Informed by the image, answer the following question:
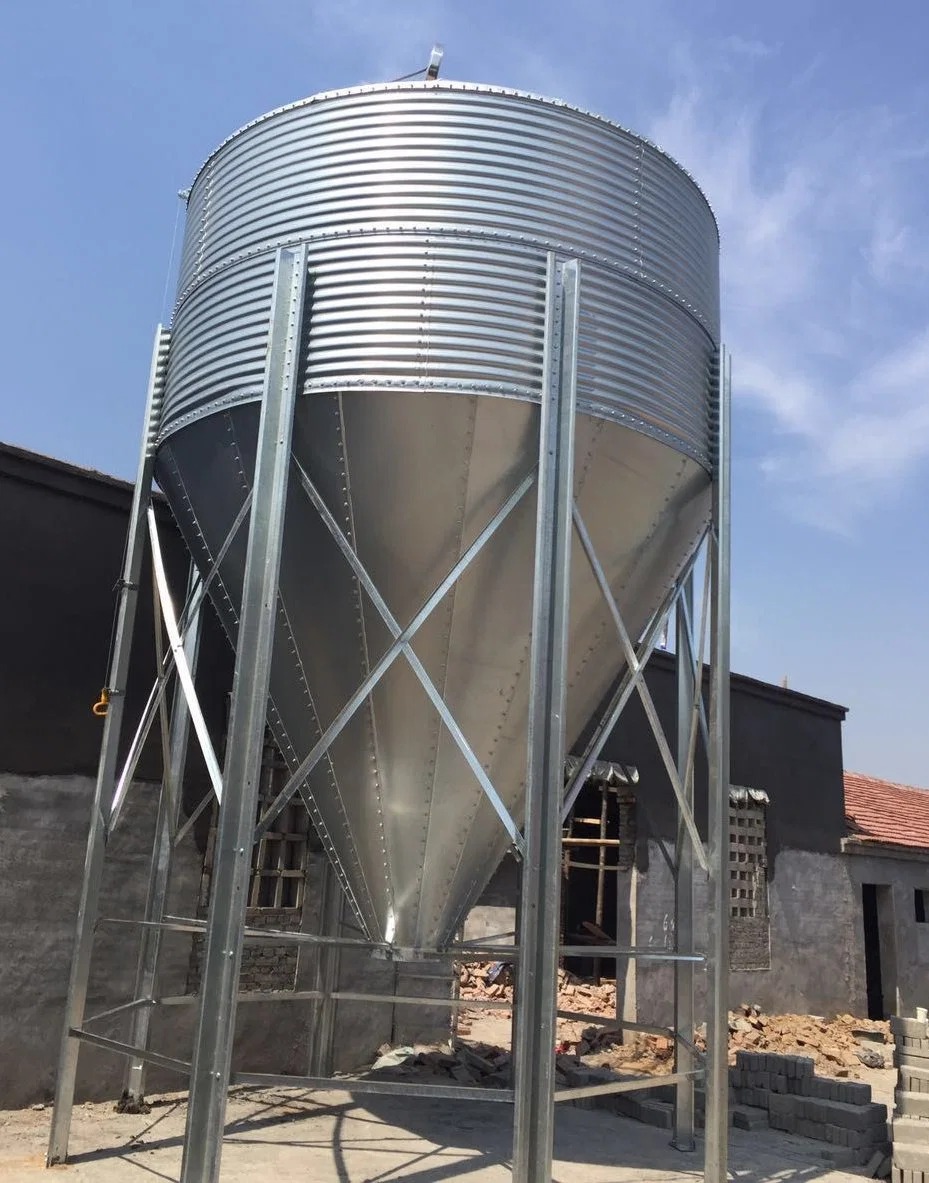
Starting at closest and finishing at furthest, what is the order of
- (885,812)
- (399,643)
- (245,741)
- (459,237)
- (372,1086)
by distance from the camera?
(245,741) < (372,1086) < (399,643) < (459,237) < (885,812)

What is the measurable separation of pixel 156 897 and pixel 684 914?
4.06m

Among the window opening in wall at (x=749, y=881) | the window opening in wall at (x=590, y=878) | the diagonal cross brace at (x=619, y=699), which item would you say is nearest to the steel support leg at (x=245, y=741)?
the diagonal cross brace at (x=619, y=699)

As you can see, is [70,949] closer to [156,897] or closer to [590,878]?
[156,897]

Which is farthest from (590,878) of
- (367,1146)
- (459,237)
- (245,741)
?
(459,237)

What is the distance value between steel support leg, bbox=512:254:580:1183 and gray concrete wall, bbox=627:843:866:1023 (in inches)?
323

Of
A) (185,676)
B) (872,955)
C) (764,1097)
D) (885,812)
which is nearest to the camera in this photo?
(185,676)

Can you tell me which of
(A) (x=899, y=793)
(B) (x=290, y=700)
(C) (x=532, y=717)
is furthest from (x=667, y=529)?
(A) (x=899, y=793)

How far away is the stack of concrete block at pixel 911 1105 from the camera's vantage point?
672 cm

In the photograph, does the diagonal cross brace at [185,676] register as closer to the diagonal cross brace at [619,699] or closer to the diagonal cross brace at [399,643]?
the diagonal cross brace at [399,643]

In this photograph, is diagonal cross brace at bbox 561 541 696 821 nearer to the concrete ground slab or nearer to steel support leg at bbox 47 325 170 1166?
the concrete ground slab

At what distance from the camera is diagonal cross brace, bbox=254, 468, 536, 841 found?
512 centimetres

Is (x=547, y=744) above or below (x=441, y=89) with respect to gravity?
below

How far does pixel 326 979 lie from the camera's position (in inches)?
339

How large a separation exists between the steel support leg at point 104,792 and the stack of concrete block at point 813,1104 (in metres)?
5.32
